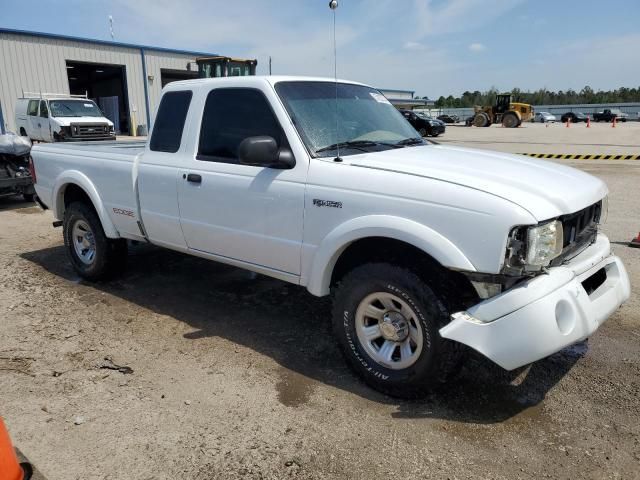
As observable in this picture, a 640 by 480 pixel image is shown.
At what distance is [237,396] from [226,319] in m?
1.28

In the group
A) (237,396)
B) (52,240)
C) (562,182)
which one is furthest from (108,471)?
(52,240)

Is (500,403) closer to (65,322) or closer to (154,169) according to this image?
(154,169)

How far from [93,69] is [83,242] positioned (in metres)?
32.2

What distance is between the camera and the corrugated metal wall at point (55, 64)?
2453 cm

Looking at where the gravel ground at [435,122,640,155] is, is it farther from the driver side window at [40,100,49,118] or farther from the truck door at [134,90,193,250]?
the truck door at [134,90,193,250]

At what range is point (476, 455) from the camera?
271 centimetres

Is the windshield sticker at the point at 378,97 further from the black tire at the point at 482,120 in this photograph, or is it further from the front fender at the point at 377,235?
the black tire at the point at 482,120

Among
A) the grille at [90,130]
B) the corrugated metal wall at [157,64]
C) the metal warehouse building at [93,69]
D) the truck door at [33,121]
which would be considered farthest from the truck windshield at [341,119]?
the corrugated metal wall at [157,64]

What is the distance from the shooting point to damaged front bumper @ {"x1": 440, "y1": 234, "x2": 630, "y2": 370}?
8.68ft

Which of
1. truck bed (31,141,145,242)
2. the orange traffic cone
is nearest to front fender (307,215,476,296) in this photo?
the orange traffic cone

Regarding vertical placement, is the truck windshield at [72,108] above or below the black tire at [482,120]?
above

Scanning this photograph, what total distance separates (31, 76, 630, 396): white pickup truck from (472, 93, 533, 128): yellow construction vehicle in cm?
4450

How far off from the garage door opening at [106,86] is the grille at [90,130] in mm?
10136

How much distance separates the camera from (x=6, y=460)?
7.73ft
